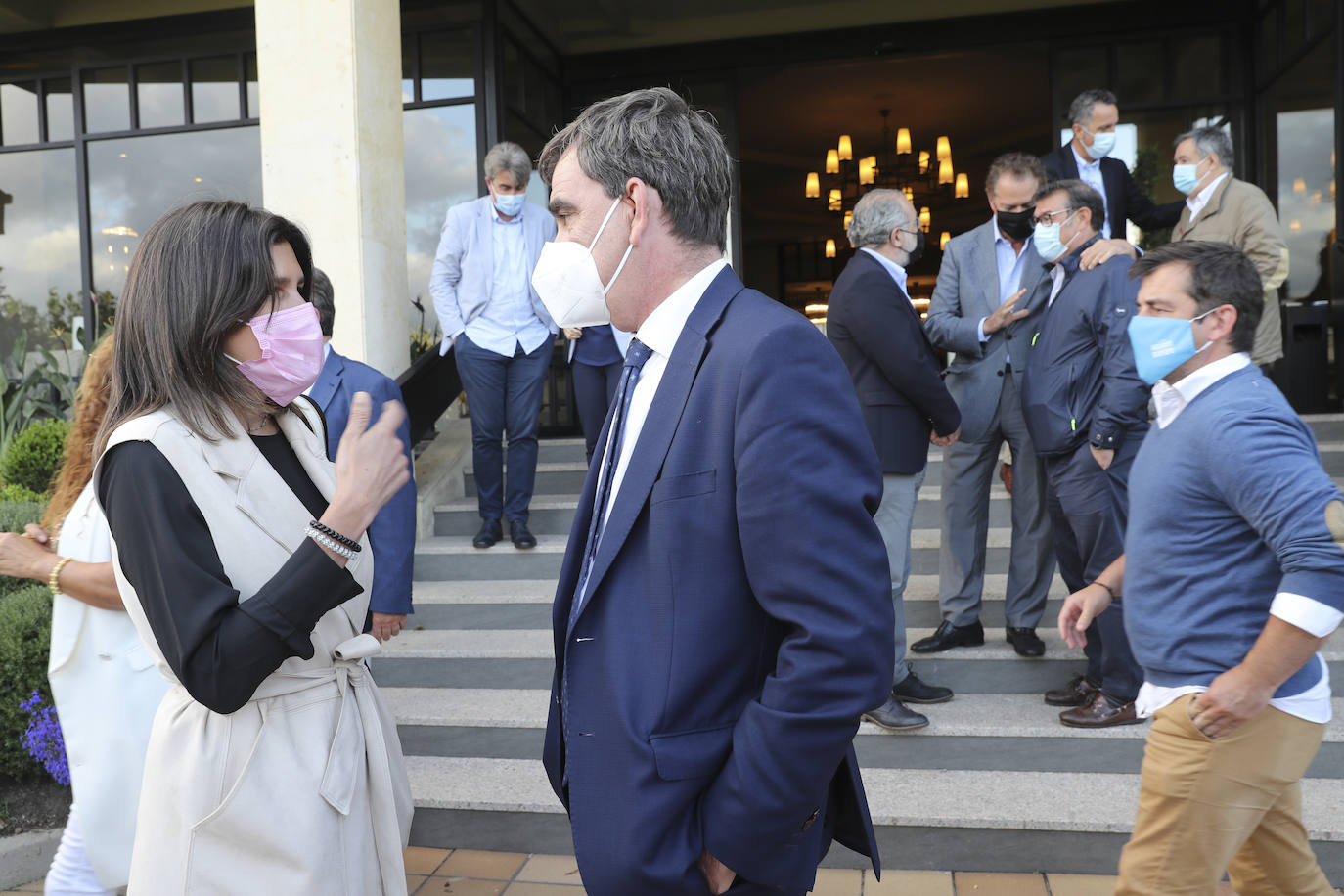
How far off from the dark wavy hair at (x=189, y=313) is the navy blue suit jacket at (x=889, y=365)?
2647 millimetres

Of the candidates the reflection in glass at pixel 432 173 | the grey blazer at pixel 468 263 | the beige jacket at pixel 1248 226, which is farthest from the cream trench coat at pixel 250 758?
the reflection in glass at pixel 432 173

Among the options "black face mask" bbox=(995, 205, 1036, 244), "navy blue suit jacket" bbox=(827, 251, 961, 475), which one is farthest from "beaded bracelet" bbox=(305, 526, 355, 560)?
"black face mask" bbox=(995, 205, 1036, 244)

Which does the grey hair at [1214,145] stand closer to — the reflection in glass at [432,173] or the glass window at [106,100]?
the reflection in glass at [432,173]

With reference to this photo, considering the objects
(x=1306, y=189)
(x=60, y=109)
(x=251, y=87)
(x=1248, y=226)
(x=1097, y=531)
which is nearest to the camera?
(x=1097, y=531)

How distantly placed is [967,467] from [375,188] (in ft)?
12.8

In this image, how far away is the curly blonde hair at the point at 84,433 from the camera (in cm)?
256

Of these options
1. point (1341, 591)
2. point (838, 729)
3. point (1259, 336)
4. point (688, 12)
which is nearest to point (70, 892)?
point (838, 729)

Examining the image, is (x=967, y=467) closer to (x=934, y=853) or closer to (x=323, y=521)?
(x=934, y=853)

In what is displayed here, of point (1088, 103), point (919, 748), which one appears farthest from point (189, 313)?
point (1088, 103)

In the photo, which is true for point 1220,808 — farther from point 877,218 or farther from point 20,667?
point 20,667

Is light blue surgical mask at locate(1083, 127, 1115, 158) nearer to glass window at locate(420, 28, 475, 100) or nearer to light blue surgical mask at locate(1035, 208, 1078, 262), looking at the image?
light blue surgical mask at locate(1035, 208, 1078, 262)

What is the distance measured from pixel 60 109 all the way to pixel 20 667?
762 cm

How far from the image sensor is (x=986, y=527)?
4.51 metres

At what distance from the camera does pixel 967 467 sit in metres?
4.56
